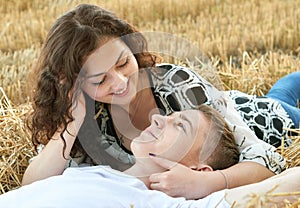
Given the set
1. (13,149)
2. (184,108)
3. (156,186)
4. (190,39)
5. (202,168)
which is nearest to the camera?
(156,186)

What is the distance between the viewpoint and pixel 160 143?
2422 mm

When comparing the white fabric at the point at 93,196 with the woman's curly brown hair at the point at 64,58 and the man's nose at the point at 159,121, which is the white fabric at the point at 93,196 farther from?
the woman's curly brown hair at the point at 64,58

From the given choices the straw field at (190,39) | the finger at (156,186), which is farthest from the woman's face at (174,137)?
the straw field at (190,39)

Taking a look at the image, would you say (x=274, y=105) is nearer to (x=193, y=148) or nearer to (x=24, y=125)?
(x=193, y=148)

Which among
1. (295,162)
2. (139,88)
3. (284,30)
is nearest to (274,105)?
(295,162)

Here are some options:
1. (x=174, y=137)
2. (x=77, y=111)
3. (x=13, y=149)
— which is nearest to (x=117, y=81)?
(x=77, y=111)

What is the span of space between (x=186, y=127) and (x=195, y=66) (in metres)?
1.43

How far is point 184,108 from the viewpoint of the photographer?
2879 mm

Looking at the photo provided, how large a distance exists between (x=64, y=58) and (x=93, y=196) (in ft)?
2.19

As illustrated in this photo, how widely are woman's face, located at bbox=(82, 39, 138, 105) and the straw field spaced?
1.49 ft

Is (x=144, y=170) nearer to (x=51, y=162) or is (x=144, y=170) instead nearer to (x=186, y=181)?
(x=186, y=181)

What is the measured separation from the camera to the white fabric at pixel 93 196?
219 centimetres

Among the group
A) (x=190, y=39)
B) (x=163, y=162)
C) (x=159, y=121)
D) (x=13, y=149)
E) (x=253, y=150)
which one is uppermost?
(x=159, y=121)

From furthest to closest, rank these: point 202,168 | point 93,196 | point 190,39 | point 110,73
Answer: point 190,39 < point 110,73 < point 202,168 < point 93,196
